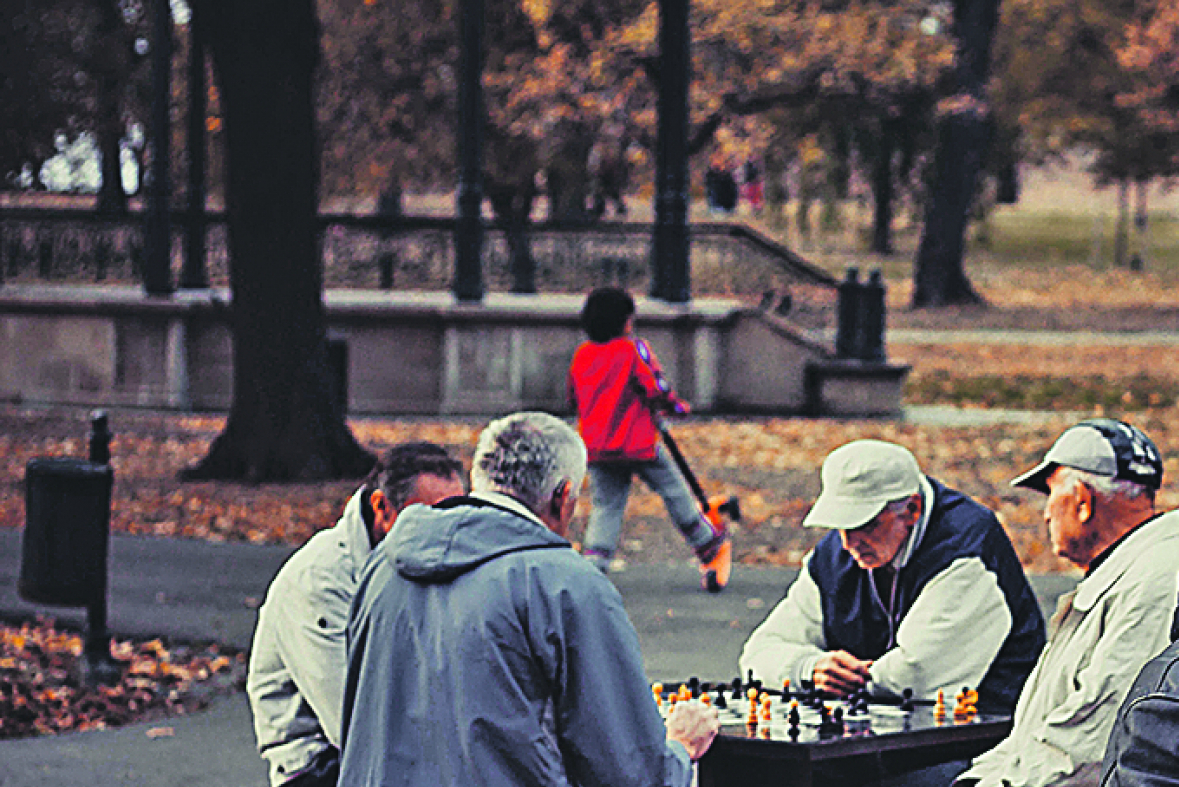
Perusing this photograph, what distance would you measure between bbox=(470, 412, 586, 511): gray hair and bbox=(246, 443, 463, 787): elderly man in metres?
1.08

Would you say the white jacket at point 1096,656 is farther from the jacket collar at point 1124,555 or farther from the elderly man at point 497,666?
the elderly man at point 497,666

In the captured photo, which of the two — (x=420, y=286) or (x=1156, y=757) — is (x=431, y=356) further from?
(x=1156, y=757)

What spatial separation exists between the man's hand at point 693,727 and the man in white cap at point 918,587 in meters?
0.99

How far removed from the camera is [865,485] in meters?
5.29

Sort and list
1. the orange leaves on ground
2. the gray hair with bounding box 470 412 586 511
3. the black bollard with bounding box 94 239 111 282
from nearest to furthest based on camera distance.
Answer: the gray hair with bounding box 470 412 586 511 < the orange leaves on ground < the black bollard with bounding box 94 239 111 282

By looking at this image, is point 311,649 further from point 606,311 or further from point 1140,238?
point 1140,238

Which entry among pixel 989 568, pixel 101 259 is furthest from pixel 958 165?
pixel 989 568

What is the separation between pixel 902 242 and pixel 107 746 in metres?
67.5

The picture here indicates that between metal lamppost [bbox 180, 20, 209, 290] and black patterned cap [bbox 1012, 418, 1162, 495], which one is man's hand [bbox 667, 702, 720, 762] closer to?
black patterned cap [bbox 1012, 418, 1162, 495]

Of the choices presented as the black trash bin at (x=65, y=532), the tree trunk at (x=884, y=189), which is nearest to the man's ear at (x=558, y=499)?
the black trash bin at (x=65, y=532)

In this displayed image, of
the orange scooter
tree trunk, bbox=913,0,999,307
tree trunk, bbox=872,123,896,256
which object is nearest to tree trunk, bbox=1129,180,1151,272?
tree trunk, bbox=872,123,896,256

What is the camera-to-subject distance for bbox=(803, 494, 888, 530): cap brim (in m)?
5.23

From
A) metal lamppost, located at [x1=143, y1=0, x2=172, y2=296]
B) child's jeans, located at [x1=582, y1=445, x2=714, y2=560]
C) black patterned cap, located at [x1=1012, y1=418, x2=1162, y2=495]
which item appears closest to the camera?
black patterned cap, located at [x1=1012, y1=418, x2=1162, y2=495]

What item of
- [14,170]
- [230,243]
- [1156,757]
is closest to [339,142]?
[14,170]
